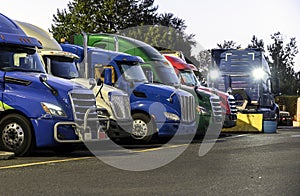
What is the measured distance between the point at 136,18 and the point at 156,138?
145 ft

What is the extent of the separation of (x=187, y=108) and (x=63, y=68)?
4655mm

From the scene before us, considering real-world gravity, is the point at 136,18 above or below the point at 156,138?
above

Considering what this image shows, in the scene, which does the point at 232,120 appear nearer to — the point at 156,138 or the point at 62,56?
the point at 156,138

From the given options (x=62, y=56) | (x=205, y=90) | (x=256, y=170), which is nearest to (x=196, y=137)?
(x=205, y=90)

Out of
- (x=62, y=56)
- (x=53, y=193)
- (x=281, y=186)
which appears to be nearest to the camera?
(x=53, y=193)

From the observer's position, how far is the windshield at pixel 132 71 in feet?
64.1

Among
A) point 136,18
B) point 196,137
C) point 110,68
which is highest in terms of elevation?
point 136,18

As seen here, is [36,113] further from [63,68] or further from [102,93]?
[102,93]

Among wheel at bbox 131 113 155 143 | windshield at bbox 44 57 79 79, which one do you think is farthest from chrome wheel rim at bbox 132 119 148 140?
windshield at bbox 44 57 79 79

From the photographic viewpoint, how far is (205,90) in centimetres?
2386

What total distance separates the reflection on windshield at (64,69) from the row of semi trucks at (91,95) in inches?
0.9

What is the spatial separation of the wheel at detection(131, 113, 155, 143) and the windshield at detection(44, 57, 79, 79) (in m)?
2.39

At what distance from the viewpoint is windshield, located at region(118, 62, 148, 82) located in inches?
769

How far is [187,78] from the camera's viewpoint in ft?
79.6
